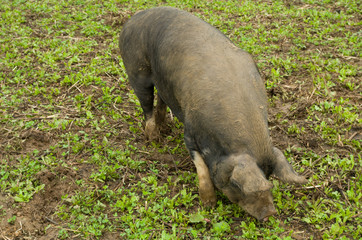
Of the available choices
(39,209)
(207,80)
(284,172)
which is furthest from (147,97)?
(284,172)

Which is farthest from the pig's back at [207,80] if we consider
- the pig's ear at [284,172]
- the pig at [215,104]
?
the pig's ear at [284,172]

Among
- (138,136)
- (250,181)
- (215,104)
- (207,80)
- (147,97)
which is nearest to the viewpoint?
(250,181)

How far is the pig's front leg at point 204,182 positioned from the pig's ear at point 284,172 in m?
0.76

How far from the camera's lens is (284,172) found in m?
3.80

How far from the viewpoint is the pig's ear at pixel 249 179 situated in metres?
3.48

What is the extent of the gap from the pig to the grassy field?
49 cm

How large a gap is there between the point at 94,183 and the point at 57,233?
789 mm

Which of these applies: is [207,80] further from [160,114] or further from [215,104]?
[160,114]

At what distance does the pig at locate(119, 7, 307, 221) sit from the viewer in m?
3.80

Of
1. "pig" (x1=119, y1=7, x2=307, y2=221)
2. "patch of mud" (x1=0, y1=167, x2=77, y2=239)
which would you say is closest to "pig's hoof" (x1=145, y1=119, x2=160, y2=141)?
"pig" (x1=119, y1=7, x2=307, y2=221)

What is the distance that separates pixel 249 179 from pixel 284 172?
456 millimetres

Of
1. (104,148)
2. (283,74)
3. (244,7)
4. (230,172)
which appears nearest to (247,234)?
(230,172)

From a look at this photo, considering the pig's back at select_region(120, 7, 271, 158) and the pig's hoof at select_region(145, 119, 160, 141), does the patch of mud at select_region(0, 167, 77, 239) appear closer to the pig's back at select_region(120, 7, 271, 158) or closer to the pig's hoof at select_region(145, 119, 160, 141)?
the pig's hoof at select_region(145, 119, 160, 141)

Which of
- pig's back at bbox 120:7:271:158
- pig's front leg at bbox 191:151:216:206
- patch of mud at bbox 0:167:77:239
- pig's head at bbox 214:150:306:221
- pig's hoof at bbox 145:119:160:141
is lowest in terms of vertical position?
patch of mud at bbox 0:167:77:239
